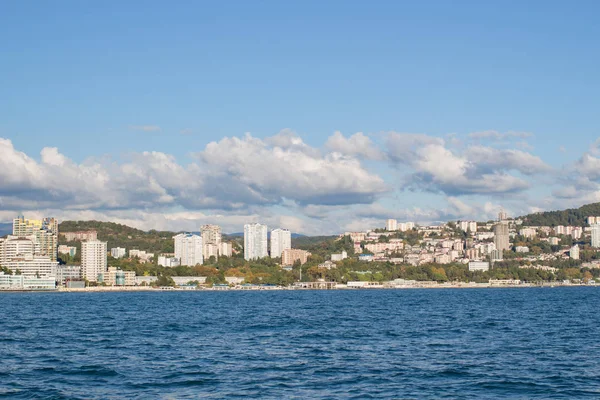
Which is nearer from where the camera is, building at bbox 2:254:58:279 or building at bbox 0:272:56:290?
building at bbox 0:272:56:290

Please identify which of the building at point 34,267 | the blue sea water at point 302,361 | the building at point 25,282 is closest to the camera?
the blue sea water at point 302,361

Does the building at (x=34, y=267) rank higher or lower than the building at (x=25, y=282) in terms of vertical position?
higher

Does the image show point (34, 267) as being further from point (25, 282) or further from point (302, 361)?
point (302, 361)

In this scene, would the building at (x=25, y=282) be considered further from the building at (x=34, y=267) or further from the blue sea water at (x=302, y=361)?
the blue sea water at (x=302, y=361)

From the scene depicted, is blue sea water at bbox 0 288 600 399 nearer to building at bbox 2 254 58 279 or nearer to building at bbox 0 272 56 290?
building at bbox 0 272 56 290

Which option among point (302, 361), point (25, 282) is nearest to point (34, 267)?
point (25, 282)

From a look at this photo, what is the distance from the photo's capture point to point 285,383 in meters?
28.7

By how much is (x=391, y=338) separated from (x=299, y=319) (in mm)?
17856

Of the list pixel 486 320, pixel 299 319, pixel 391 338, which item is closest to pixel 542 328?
pixel 486 320

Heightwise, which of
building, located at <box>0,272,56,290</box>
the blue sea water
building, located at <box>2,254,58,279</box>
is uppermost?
building, located at <box>2,254,58,279</box>

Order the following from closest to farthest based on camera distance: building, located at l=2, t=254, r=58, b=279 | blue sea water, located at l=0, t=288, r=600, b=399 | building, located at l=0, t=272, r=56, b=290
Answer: blue sea water, located at l=0, t=288, r=600, b=399 → building, located at l=0, t=272, r=56, b=290 → building, located at l=2, t=254, r=58, b=279

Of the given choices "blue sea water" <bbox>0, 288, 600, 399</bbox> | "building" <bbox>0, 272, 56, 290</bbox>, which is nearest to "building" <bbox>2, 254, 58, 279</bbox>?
"building" <bbox>0, 272, 56, 290</bbox>

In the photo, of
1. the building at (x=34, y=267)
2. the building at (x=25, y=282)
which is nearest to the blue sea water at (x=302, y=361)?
the building at (x=25, y=282)

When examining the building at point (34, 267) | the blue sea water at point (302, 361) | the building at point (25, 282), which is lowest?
the blue sea water at point (302, 361)
